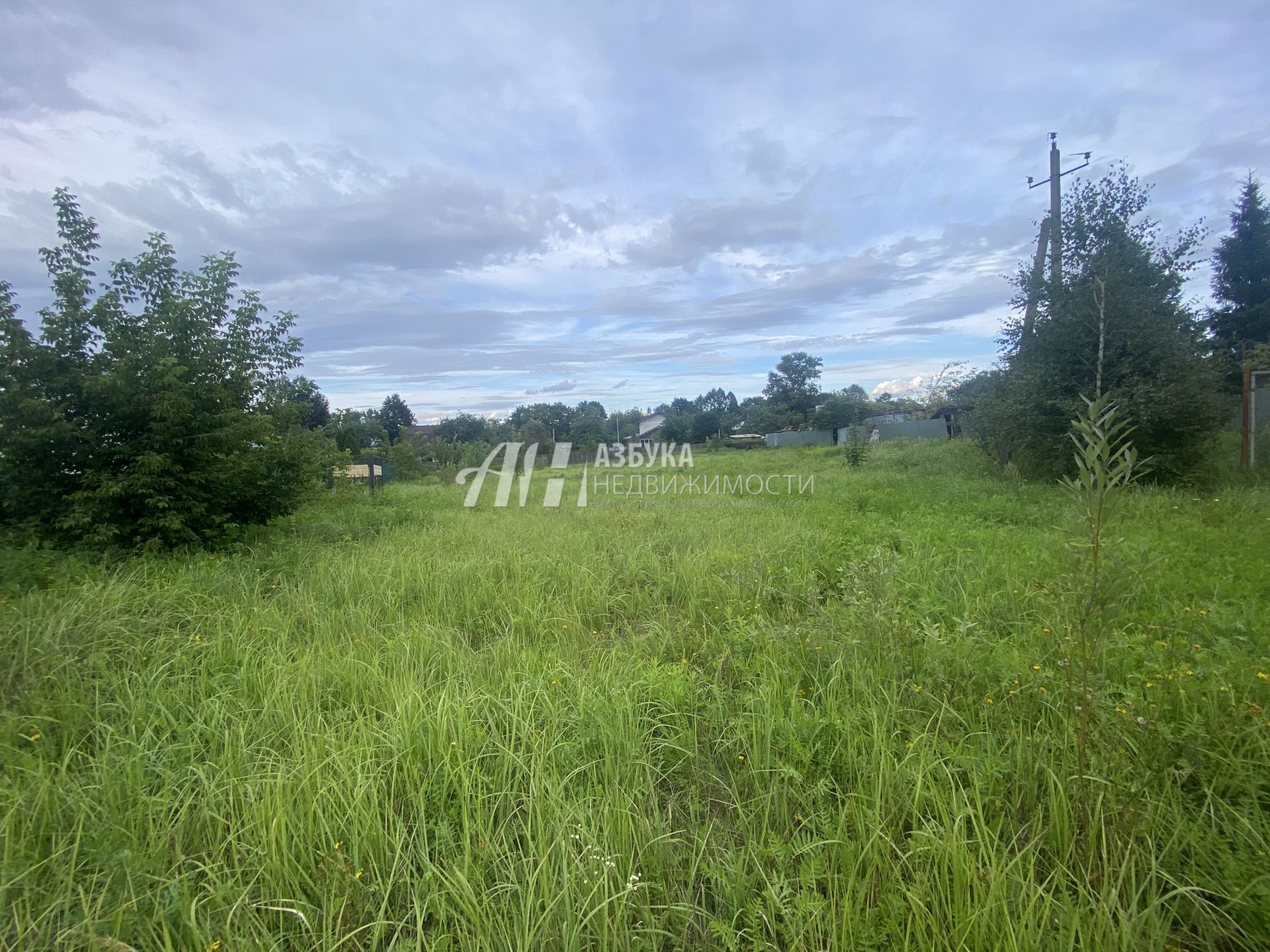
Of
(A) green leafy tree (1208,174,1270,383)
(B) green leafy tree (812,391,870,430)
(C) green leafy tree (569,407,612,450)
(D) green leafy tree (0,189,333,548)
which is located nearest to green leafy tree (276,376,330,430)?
(D) green leafy tree (0,189,333,548)

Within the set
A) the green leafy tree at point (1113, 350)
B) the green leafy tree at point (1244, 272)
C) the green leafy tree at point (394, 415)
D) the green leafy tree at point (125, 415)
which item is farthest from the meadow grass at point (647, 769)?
the green leafy tree at point (394, 415)

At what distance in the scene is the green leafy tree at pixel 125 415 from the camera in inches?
189

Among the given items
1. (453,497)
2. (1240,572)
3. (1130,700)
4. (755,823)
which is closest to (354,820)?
(755,823)

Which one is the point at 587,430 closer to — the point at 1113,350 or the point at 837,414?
the point at 837,414

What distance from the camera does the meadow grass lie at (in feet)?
4.94

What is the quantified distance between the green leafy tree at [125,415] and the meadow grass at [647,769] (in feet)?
4.99

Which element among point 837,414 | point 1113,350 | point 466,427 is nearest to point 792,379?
point 837,414

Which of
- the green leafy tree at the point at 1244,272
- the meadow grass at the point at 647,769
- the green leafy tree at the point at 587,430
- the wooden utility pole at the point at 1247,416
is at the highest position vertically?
the green leafy tree at the point at 1244,272

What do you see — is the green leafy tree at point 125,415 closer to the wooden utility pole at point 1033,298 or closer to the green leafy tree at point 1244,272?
the wooden utility pole at point 1033,298

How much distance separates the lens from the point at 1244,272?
65.4 ft

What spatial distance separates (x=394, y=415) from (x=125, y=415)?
46.8 meters

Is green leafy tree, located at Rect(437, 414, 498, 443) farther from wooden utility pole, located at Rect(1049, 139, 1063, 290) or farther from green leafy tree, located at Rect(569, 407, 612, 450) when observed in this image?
wooden utility pole, located at Rect(1049, 139, 1063, 290)

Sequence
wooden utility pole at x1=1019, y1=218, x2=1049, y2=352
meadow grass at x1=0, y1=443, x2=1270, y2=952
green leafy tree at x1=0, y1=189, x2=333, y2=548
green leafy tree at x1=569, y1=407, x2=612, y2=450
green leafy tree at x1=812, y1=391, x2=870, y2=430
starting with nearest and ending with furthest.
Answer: meadow grass at x1=0, y1=443, x2=1270, y2=952 < green leafy tree at x1=0, y1=189, x2=333, y2=548 < wooden utility pole at x1=1019, y1=218, x2=1049, y2=352 < green leafy tree at x1=569, y1=407, x2=612, y2=450 < green leafy tree at x1=812, y1=391, x2=870, y2=430

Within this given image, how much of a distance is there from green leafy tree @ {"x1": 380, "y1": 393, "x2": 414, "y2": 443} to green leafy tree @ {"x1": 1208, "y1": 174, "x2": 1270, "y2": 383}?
1899 inches
